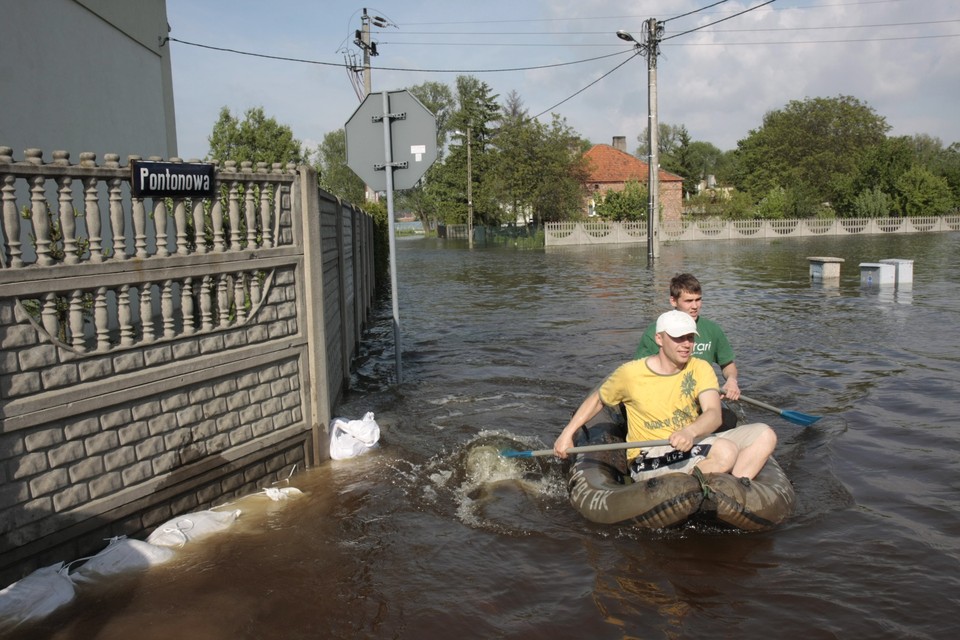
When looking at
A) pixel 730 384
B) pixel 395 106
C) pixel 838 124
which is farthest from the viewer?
pixel 838 124

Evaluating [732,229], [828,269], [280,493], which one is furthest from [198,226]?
[732,229]

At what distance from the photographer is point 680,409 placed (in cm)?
542

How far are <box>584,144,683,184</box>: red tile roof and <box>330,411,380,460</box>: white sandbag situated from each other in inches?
2472

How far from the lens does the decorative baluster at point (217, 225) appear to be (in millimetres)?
5660

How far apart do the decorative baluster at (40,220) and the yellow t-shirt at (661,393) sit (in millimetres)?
3740

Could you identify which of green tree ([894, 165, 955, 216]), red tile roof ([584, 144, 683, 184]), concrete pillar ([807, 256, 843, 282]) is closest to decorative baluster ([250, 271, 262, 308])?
concrete pillar ([807, 256, 843, 282])

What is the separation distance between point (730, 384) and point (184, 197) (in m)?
4.61

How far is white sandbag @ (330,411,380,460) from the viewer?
690 cm

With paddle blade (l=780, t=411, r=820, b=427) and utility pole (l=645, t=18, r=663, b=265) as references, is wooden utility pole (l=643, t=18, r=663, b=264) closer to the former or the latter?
utility pole (l=645, t=18, r=663, b=265)

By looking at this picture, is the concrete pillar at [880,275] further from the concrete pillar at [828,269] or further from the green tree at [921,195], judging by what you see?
the green tree at [921,195]

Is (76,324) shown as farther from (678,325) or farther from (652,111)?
(652,111)

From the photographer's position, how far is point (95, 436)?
183 inches

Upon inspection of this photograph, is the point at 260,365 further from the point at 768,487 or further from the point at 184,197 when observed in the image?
the point at 768,487

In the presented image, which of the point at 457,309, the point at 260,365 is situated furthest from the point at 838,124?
the point at 260,365
